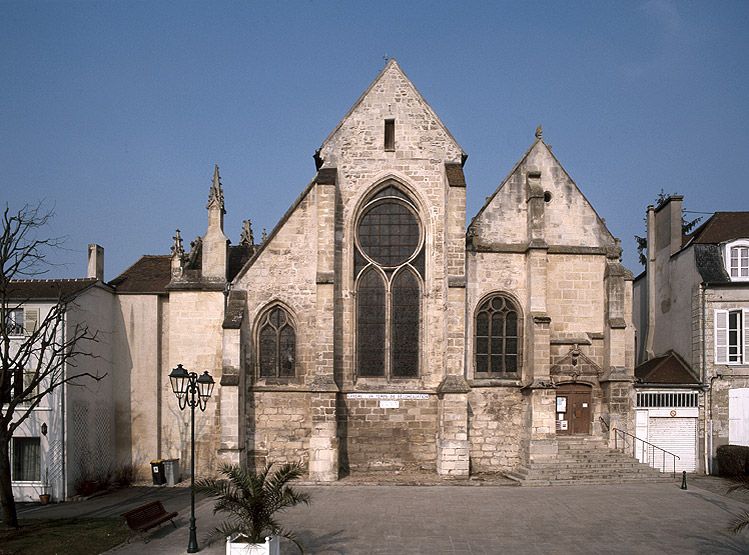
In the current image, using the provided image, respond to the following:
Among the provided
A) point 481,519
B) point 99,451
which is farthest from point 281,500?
point 99,451

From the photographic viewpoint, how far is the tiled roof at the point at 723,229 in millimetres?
27906

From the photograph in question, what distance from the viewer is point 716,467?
26500mm

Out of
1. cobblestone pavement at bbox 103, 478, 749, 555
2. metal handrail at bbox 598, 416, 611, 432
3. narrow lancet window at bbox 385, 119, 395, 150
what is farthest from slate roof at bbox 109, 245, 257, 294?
metal handrail at bbox 598, 416, 611, 432

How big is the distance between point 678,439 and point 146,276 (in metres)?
20.9

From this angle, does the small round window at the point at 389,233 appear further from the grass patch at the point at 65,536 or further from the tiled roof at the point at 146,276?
the grass patch at the point at 65,536

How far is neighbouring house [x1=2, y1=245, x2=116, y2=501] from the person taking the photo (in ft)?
74.4

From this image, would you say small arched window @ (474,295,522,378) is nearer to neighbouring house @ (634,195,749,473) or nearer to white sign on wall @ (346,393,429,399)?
white sign on wall @ (346,393,429,399)

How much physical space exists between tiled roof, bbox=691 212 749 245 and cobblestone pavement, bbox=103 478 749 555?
32.1ft

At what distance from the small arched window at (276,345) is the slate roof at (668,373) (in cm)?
1281

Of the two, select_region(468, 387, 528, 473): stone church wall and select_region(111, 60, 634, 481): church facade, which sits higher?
select_region(111, 60, 634, 481): church facade

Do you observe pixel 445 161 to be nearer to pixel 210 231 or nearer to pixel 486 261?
pixel 486 261

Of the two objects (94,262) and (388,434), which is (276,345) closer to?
(388,434)

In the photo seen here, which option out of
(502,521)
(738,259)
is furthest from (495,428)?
(738,259)

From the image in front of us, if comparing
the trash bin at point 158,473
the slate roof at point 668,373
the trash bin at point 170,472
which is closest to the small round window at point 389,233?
the trash bin at point 170,472
